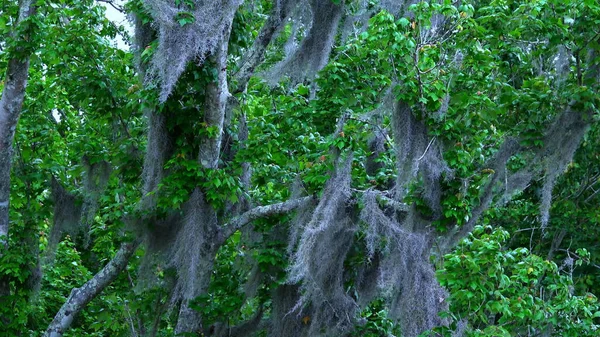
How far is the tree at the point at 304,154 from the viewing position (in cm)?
874

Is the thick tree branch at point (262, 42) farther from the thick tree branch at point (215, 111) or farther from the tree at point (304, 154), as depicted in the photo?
the thick tree branch at point (215, 111)

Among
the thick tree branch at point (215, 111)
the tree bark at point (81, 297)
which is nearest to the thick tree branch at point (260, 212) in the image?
the thick tree branch at point (215, 111)

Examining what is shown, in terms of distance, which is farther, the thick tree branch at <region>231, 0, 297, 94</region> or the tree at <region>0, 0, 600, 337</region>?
the thick tree branch at <region>231, 0, 297, 94</region>

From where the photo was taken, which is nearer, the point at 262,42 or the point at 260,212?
the point at 260,212

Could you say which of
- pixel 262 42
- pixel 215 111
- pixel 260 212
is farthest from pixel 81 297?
pixel 262 42

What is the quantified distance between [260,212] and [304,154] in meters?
0.74

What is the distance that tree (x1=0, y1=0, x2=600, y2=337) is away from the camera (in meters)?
8.74

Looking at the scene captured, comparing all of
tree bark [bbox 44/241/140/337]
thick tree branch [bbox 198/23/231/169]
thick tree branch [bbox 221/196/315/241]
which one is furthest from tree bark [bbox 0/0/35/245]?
thick tree branch [bbox 221/196/315/241]

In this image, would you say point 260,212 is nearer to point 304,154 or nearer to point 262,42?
point 304,154

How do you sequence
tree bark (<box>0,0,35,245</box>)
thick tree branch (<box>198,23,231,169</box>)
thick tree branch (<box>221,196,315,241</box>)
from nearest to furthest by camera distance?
thick tree branch (<box>198,23,231,169</box>) → thick tree branch (<box>221,196,315,241</box>) → tree bark (<box>0,0,35,245</box>)

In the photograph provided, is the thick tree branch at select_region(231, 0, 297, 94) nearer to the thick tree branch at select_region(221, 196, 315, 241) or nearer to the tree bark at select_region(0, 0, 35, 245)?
the thick tree branch at select_region(221, 196, 315, 241)

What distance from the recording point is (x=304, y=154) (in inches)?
402

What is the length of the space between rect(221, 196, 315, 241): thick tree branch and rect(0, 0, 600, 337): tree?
0.02 m

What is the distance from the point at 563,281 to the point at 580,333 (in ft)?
1.62
